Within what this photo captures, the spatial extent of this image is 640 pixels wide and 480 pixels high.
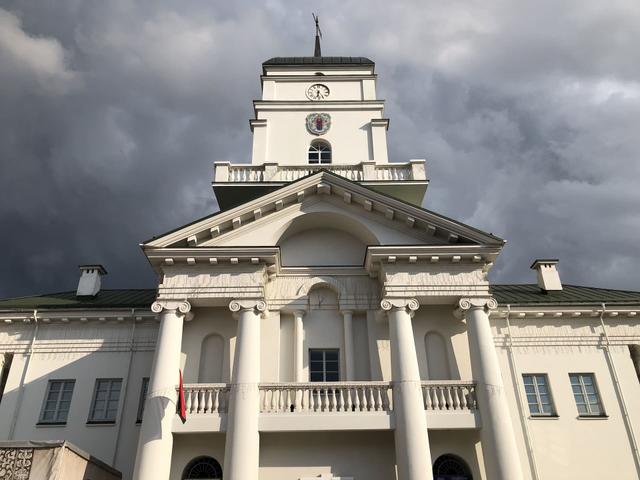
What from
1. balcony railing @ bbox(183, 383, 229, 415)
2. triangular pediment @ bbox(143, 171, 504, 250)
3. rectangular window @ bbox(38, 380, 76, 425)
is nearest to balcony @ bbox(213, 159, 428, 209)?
triangular pediment @ bbox(143, 171, 504, 250)

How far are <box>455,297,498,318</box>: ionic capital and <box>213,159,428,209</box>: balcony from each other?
7485mm

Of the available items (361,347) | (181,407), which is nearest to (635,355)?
(361,347)

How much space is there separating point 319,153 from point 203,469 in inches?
656

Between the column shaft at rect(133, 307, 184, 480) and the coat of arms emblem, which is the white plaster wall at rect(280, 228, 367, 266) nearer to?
the column shaft at rect(133, 307, 184, 480)

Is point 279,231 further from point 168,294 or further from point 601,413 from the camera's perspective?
point 601,413

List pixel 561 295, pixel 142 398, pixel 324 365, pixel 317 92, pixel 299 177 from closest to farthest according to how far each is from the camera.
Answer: pixel 324 365 → pixel 142 398 → pixel 561 295 → pixel 299 177 → pixel 317 92

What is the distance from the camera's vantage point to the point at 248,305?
57.0 ft

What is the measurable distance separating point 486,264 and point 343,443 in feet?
26.6

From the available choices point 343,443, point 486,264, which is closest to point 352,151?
point 486,264

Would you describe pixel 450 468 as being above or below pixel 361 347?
below

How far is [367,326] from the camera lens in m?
18.8

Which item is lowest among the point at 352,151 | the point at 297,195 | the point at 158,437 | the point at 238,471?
the point at 238,471

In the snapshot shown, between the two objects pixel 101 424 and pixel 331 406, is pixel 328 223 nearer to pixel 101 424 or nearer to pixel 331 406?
pixel 331 406

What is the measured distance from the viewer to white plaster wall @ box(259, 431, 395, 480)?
16234mm
